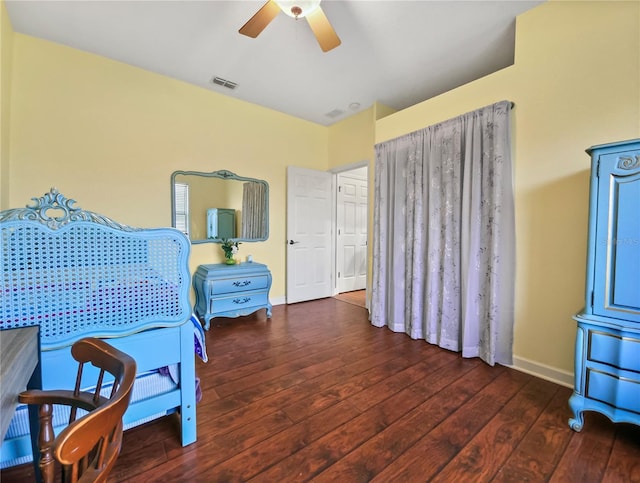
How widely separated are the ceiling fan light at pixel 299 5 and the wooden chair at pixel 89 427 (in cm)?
214

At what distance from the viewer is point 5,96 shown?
2283 millimetres

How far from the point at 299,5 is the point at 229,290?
2.72 metres

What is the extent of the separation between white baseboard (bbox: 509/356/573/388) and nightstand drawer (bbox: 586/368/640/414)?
0.53 meters

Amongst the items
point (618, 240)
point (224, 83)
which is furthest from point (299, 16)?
point (618, 240)

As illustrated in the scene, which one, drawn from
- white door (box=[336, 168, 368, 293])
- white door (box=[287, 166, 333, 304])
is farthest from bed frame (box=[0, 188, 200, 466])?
white door (box=[336, 168, 368, 293])

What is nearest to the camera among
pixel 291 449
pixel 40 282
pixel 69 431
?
pixel 69 431

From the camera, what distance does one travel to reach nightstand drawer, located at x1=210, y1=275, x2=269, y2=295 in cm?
311

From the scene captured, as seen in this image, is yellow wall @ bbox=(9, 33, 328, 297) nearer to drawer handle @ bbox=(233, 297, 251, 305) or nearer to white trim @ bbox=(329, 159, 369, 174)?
drawer handle @ bbox=(233, 297, 251, 305)

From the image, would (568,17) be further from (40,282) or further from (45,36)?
(45,36)

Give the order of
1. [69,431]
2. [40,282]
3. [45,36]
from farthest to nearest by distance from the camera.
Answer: [45,36] < [40,282] < [69,431]

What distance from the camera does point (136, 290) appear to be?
1.24 m

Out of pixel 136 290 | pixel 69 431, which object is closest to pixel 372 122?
pixel 136 290

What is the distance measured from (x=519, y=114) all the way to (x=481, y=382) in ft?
6.97

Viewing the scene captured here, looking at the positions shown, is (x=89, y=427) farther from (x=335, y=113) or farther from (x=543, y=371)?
(x=335, y=113)
